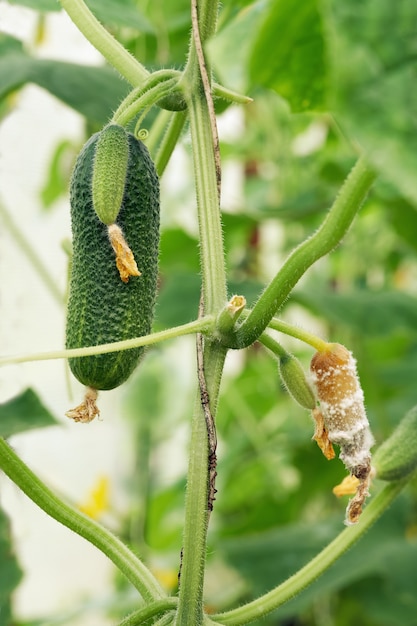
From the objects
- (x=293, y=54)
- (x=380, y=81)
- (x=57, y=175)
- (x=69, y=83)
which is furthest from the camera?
(x=57, y=175)

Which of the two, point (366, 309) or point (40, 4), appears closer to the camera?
point (40, 4)

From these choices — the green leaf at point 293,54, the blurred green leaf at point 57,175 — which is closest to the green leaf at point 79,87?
the green leaf at point 293,54

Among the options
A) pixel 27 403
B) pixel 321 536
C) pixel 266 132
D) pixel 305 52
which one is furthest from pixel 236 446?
pixel 305 52

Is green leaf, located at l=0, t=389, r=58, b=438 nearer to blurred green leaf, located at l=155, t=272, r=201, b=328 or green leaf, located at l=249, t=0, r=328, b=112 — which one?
green leaf, located at l=249, t=0, r=328, b=112

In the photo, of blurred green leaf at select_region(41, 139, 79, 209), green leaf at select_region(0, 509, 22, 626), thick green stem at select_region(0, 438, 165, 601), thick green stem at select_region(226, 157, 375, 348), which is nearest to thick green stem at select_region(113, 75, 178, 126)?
thick green stem at select_region(226, 157, 375, 348)

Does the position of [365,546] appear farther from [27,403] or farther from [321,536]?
[27,403]

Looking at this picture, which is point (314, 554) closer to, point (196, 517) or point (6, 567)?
point (6, 567)

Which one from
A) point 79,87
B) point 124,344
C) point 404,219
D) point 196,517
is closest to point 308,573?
point 196,517
